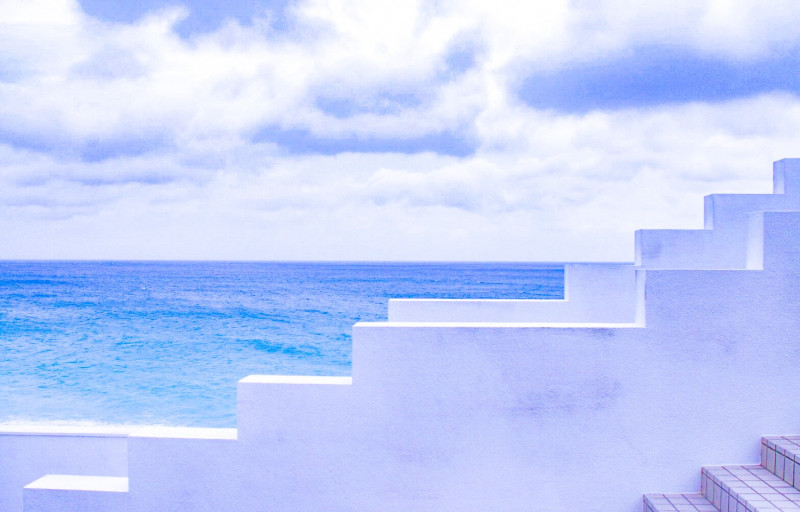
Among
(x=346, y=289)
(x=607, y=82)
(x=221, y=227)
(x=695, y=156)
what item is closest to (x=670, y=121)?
(x=695, y=156)

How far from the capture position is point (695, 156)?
29750mm

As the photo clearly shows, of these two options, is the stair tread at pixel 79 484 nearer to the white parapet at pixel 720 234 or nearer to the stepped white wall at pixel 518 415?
the stepped white wall at pixel 518 415

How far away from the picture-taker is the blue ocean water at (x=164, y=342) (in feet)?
34.2

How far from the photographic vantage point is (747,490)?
248 centimetres

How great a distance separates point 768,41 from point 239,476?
7584mm

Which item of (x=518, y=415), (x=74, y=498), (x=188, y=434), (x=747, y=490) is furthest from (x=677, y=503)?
(x=74, y=498)

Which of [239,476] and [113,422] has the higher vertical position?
[239,476]

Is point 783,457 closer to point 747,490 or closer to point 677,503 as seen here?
point 747,490

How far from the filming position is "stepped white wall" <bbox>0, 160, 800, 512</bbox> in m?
2.74

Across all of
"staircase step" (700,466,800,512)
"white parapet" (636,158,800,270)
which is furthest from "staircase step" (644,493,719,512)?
"white parapet" (636,158,800,270)

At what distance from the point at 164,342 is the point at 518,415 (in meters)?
20.7

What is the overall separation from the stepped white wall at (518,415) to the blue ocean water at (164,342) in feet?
21.4

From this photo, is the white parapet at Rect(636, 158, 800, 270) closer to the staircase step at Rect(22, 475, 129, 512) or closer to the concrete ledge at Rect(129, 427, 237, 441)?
the concrete ledge at Rect(129, 427, 237, 441)

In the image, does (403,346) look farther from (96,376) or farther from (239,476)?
(96,376)
